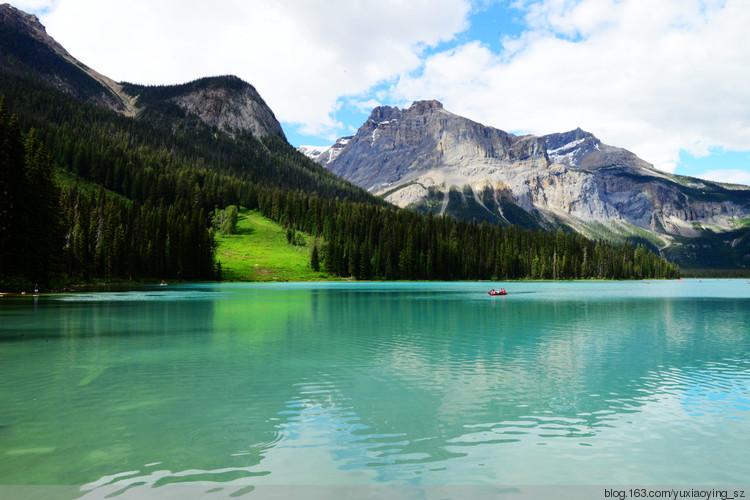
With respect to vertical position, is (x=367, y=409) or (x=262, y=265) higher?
(x=262, y=265)

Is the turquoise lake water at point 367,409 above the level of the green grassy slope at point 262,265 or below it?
below

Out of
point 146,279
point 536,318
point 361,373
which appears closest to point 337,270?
point 146,279

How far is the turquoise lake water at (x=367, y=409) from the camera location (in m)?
12.5

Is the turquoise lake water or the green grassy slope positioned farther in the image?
the green grassy slope

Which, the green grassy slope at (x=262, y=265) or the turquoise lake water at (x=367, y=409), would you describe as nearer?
the turquoise lake water at (x=367, y=409)

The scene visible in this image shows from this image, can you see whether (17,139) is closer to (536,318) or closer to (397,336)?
(397,336)

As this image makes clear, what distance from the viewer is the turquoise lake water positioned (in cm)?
1252

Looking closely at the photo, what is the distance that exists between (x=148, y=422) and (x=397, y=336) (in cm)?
2486

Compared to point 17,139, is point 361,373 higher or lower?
lower

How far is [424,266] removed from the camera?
196 m

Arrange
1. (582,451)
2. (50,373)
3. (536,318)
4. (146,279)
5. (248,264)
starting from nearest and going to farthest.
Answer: (582,451) < (50,373) < (536,318) < (146,279) < (248,264)

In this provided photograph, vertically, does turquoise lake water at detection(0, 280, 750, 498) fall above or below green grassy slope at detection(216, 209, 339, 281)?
below

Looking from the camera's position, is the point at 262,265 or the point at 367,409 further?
the point at 262,265

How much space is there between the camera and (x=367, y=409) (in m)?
18.5
